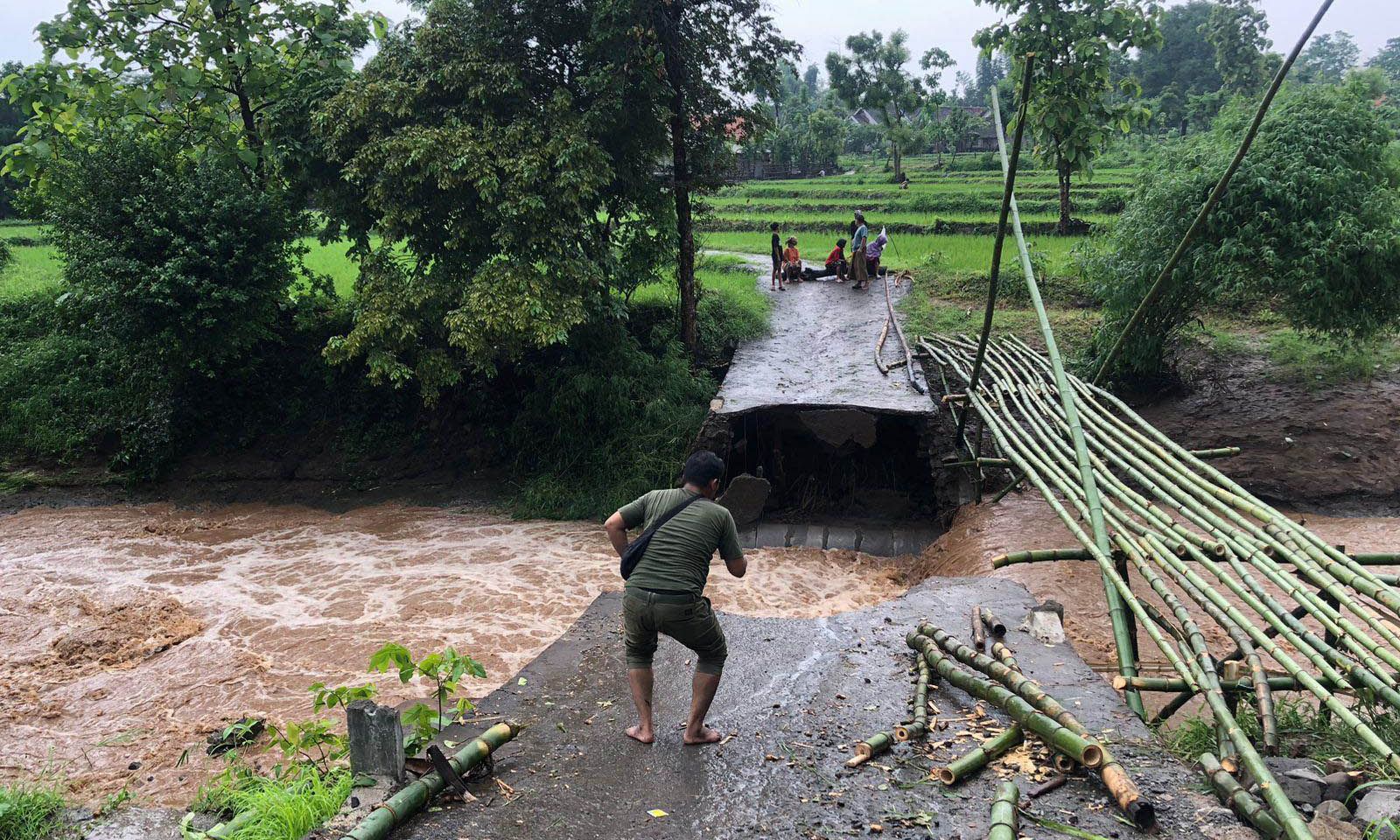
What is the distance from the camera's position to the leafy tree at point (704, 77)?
35.4 ft

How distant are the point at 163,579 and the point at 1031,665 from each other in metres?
8.75

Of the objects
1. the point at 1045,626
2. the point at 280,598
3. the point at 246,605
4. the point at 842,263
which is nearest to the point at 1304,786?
the point at 1045,626

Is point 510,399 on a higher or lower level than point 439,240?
lower

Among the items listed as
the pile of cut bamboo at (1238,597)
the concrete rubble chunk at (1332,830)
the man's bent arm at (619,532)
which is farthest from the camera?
the man's bent arm at (619,532)

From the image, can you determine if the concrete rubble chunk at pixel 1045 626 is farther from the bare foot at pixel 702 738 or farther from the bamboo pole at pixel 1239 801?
the bare foot at pixel 702 738

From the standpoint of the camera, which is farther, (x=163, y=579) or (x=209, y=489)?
(x=209, y=489)

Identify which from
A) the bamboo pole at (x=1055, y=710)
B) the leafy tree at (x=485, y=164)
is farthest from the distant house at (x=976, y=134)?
the bamboo pole at (x=1055, y=710)

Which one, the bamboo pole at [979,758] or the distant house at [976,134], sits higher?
the distant house at [976,134]

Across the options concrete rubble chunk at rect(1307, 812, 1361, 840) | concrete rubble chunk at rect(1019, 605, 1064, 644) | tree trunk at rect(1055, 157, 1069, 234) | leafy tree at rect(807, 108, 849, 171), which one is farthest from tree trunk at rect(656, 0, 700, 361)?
leafy tree at rect(807, 108, 849, 171)

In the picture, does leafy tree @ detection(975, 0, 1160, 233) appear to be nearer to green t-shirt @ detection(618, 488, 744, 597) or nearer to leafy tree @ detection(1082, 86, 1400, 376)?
leafy tree @ detection(1082, 86, 1400, 376)

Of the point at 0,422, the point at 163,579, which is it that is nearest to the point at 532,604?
the point at 163,579

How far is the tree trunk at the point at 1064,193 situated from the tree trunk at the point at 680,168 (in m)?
7.53

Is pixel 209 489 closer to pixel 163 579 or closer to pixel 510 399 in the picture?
pixel 163 579

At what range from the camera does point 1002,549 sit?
26.5 feet
